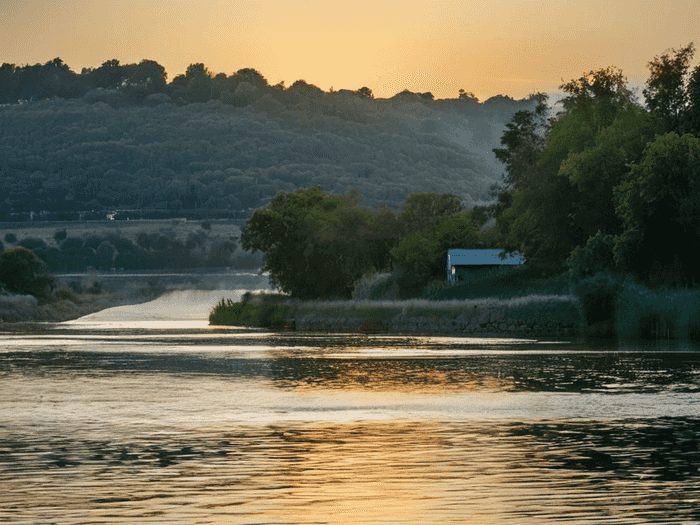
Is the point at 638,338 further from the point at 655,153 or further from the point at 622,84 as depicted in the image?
the point at 622,84

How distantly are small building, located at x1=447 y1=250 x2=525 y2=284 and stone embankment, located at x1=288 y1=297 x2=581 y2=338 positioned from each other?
20.4 metres

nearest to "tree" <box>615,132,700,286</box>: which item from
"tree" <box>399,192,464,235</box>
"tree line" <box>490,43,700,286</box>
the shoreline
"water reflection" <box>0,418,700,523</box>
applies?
"tree line" <box>490,43,700,286</box>

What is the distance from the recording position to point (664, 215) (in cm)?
8681

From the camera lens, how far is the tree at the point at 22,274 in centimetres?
17012

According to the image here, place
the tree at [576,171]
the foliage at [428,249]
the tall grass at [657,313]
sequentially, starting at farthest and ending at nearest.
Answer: the foliage at [428,249] → the tree at [576,171] → the tall grass at [657,313]

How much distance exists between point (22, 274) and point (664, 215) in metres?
107

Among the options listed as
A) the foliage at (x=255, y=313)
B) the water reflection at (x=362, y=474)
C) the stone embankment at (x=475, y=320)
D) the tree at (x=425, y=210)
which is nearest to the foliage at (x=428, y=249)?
the tree at (x=425, y=210)

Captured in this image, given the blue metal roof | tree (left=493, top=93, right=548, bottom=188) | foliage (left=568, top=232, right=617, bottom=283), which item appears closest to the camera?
foliage (left=568, top=232, right=617, bottom=283)

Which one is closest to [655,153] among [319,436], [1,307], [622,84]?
[622,84]

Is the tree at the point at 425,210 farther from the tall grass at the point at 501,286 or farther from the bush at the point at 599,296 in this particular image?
the bush at the point at 599,296

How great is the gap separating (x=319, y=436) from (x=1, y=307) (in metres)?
134

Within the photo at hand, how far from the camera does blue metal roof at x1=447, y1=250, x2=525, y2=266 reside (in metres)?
131

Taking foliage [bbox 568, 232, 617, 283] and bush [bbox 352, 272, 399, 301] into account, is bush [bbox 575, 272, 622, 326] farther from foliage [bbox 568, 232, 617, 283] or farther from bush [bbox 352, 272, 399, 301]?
bush [bbox 352, 272, 399, 301]

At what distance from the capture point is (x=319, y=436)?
28.7 metres
